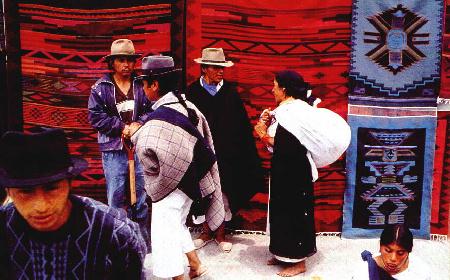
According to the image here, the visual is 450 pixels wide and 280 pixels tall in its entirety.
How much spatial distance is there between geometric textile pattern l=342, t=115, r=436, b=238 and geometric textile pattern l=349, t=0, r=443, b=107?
0.76 feet

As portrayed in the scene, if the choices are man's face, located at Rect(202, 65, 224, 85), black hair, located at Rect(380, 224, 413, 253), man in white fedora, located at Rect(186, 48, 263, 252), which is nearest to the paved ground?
man in white fedora, located at Rect(186, 48, 263, 252)

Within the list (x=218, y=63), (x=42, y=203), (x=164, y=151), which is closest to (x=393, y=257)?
(x=164, y=151)

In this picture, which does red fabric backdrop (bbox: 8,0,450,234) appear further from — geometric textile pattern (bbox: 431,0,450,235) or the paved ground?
the paved ground

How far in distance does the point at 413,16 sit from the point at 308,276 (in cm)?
247

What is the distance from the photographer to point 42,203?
7.00 feet

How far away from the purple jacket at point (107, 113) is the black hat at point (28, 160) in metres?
2.75

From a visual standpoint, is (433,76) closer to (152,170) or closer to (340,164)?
(340,164)

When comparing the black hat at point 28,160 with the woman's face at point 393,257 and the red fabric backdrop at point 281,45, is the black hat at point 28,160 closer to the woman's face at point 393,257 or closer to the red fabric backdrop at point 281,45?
the woman's face at point 393,257

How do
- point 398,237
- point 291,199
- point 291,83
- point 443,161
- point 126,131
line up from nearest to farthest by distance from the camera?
point 398,237 → point 291,83 → point 291,199 → point 126,131 → point 443,161

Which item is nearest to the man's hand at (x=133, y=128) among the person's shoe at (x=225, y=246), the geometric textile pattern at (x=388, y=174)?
the person's shoe at (x=225, y=246)

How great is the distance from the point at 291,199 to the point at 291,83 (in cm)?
93

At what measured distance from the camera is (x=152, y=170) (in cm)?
418

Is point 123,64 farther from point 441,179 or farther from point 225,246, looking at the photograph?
point 441,179

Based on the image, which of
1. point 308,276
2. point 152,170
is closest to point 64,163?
point 152,170
